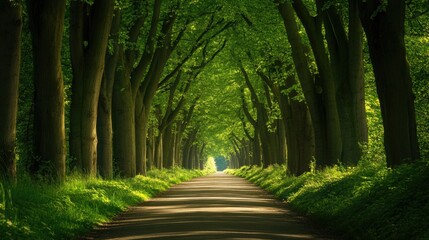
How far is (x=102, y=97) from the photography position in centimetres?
2366

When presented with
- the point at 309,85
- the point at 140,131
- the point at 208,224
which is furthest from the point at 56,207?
the point at 140,131

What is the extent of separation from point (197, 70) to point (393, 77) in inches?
1145

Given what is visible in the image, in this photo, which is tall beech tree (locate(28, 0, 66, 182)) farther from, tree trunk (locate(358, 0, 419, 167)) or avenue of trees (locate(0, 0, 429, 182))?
tree trunk (locate(358, 0, 419, 167))

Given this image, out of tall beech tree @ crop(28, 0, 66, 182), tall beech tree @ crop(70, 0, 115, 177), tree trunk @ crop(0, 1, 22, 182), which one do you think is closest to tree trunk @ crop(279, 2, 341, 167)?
tall beech tree @ crop(70, 0, 115, 177)

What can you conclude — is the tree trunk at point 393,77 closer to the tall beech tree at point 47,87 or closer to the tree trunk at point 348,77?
the tree trunk at point 348,77

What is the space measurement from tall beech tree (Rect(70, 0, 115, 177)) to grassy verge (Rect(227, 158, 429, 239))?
6324 millimetres

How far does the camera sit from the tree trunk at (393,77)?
13812 millimetres

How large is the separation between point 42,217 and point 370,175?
311 inches

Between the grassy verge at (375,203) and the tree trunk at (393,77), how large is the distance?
0.64 meters

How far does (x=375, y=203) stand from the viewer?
39.0 feet

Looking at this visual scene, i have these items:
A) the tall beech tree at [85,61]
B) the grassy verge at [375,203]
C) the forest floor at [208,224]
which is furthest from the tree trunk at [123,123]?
the grassy verge at [375,203]

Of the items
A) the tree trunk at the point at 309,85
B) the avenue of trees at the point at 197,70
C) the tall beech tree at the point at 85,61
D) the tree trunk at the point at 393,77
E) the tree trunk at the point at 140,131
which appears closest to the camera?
the tree trunk at the point at 393,77

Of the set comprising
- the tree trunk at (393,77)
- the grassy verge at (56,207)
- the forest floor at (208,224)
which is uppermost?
the tree trunk at (393,77)

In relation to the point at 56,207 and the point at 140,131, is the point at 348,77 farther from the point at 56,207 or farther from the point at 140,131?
the point at 140,131
